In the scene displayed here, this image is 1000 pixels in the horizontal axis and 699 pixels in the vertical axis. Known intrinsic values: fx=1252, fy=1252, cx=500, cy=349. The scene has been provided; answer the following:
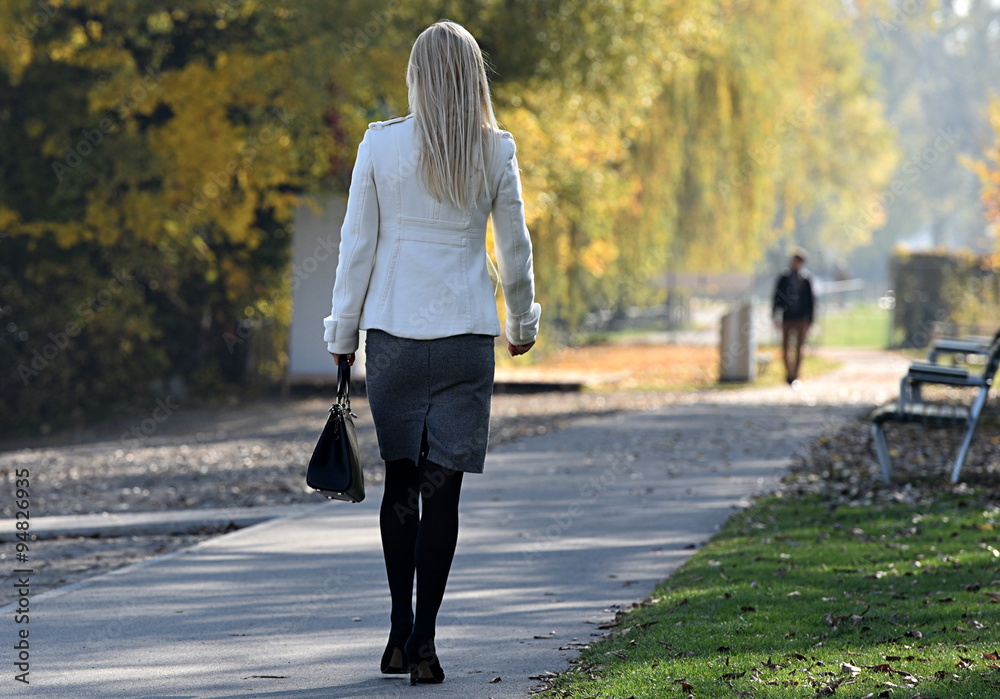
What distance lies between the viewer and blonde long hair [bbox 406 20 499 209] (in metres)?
4.01

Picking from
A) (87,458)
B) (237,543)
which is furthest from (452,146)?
(87,458)

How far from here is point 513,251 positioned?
13.9 feet

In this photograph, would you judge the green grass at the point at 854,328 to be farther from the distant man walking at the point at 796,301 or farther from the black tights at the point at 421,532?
the black tights at the point at 421,532

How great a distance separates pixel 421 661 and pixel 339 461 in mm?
717

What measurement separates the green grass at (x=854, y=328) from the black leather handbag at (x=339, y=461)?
99.0 feet

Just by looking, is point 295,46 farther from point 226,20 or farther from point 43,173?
point 43,173

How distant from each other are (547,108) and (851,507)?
10.4 meters

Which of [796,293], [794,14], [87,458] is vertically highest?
[794,14]

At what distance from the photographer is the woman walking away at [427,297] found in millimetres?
4051

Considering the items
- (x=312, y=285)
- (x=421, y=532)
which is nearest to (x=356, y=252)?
(x=421, y=532)

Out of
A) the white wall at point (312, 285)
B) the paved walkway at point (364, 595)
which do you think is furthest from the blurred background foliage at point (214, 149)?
the paved walkway at point (364, 595)

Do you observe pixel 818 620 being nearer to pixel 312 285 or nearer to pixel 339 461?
pixel 339 461

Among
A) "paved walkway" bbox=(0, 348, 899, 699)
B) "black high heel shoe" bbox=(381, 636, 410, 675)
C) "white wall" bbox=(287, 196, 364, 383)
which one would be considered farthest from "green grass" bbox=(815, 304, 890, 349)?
"black high heel shoe" bbox=(381, 636, 410, 675)

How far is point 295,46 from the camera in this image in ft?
50.1
